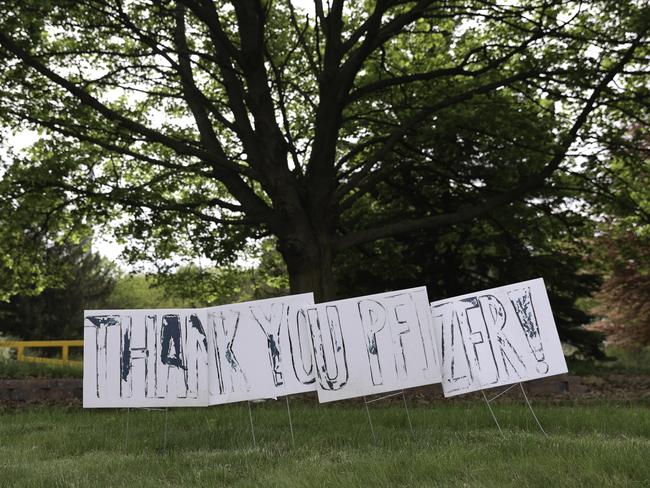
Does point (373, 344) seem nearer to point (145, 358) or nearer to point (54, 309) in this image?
point (145, 358)

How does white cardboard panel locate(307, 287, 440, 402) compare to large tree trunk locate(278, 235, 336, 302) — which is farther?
large tree trunk locate(278, 235, 336, 302)

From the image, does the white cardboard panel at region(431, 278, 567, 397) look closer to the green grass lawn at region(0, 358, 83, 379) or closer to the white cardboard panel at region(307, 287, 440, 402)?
the white cardboard panel at region(307, 287, 440, 402)

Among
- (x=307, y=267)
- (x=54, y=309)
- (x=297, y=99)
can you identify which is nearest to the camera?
(x=307, y=267)

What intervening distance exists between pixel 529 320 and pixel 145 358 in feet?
12.7

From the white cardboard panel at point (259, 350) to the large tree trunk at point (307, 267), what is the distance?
14.3 feet

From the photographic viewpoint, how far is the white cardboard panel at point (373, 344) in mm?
6855

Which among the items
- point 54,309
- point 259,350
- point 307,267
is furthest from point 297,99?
point 54,309

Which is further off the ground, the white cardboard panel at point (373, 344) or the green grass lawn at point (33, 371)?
the green grass lawn at point (33, 371)

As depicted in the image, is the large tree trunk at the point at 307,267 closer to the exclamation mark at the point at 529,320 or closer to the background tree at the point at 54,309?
the exclamation mark at the point at 529,320

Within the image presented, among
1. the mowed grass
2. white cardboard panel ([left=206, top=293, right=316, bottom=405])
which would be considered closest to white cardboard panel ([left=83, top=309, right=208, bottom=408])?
white cardboard panel ([left=206, top=293, right=316, bottom=405])

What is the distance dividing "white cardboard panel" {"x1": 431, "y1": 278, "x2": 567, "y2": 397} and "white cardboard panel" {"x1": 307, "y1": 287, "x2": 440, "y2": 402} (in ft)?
0.60

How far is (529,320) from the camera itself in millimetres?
7008

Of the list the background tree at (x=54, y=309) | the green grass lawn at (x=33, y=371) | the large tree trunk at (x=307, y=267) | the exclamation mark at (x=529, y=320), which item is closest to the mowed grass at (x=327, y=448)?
the exclamation mark at (x=529, y=320)

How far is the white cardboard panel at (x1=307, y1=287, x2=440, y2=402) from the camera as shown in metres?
6.86
